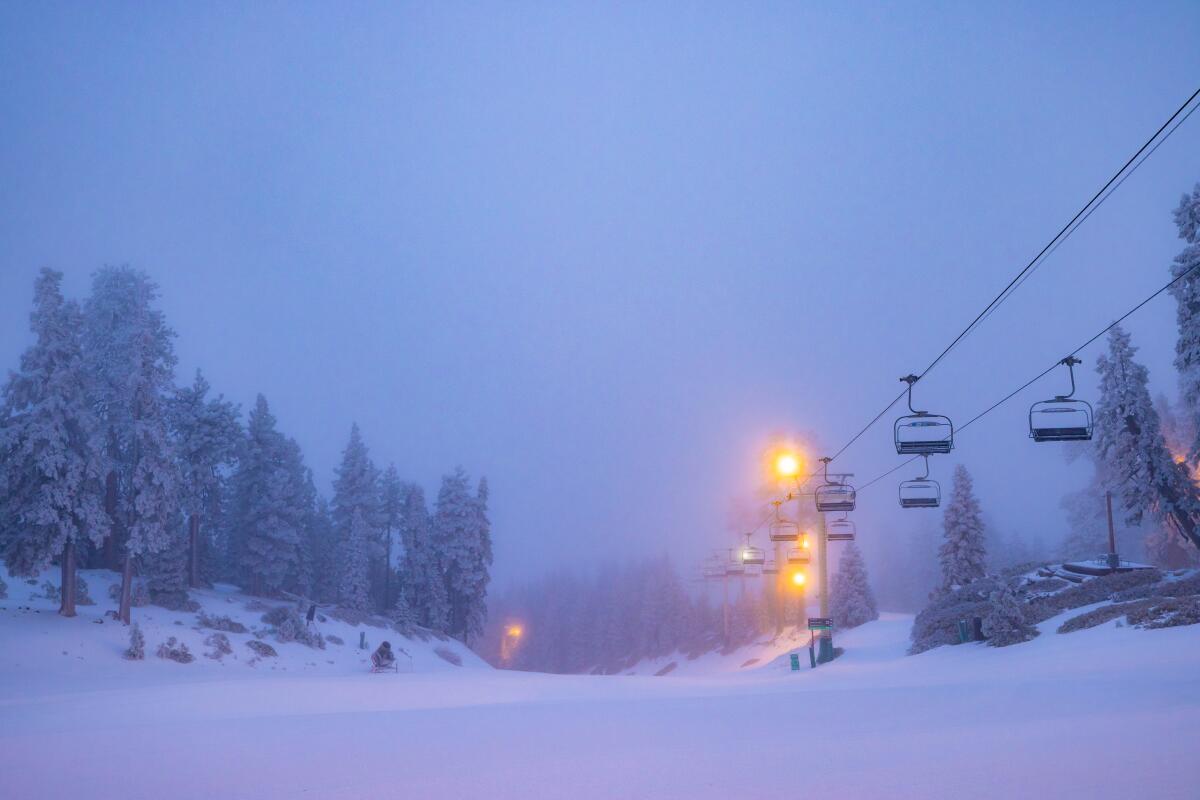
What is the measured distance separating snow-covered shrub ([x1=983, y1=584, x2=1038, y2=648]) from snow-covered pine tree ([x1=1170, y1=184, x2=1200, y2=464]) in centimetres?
1068

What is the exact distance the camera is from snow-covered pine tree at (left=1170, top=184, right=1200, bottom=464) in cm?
2767

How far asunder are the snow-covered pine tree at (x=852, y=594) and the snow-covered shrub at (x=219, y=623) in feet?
132

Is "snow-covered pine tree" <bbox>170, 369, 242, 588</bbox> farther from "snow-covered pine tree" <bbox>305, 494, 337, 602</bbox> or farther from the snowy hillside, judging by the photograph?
"snow-covered pine tree" <bbox>305, 494, 337, 602</bbox>

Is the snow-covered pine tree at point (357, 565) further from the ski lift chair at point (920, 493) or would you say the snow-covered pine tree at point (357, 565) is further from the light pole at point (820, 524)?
the ski lift chair at point (920, 493)

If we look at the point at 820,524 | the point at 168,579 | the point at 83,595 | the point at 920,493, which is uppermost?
the point at 920,493

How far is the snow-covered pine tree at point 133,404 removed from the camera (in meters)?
34.4

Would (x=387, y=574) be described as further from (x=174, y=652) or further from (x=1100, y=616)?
(x=1100, y=616)

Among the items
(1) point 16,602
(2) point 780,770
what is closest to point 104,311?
(1) point 16,602

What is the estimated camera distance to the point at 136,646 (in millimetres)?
30484

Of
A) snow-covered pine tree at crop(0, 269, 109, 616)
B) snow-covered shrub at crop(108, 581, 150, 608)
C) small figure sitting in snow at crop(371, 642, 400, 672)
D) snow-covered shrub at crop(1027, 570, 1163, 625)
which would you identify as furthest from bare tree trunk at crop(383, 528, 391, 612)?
snow-covered shrub at crop(1027, 570, 1163, 625)

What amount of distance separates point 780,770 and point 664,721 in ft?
16.9

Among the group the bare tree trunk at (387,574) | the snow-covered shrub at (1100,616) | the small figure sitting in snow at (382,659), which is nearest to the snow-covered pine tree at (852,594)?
the snow-covered shrub at (1100,616)

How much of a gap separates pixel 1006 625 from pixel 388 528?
179ft

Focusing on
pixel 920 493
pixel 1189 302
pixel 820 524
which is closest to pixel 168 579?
pixel 820 524
